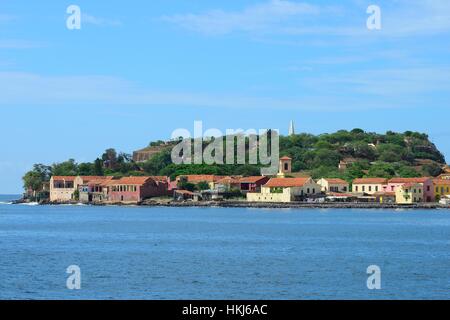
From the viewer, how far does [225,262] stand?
104ft

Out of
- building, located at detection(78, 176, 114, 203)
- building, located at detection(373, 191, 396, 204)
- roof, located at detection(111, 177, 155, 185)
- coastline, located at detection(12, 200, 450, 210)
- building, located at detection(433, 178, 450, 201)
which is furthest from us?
building, located at detection(78, 176, 114, 203)

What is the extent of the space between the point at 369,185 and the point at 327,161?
28892mm

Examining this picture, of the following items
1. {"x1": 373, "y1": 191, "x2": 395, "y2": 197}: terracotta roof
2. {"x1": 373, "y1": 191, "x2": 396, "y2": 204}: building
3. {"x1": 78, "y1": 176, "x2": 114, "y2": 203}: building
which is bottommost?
{"x1": 373, "y1": 191, "x2": 396, "y2": 204}: building

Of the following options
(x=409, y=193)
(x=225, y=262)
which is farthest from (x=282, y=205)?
(x=225, y=262)

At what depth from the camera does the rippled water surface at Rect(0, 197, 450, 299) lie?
80.2ft

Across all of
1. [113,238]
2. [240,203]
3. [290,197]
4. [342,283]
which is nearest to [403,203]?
[290,197]

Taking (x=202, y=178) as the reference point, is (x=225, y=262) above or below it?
below

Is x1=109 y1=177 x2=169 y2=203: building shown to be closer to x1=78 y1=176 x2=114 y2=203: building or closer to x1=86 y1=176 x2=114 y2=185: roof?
x1=78 y1=176 x2=114 y2=203: building

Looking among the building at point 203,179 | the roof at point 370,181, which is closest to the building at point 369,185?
the roof at point 370,181

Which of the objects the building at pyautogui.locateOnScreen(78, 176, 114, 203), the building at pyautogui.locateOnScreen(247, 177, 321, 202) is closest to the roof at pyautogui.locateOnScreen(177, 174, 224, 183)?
the building at pyautogui.locateOnScreen(78, 176, 114, 203)

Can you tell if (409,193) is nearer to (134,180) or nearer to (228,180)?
(228,180)

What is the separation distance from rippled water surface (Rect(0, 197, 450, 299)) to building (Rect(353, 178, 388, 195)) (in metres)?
41.7

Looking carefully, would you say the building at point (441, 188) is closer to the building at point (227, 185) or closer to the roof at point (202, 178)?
the building at point (227, 185)
